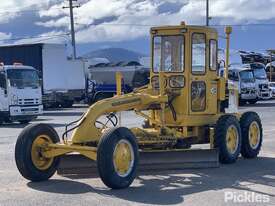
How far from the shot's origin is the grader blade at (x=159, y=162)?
1108cm

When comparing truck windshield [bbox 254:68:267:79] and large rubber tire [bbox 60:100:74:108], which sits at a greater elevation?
truck windshield [bbox 254:68:267:79]

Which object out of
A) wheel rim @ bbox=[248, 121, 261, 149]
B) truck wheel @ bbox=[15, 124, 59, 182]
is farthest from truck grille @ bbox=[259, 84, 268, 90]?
truck wheel @ bbox=[15, 124, 59, 182]

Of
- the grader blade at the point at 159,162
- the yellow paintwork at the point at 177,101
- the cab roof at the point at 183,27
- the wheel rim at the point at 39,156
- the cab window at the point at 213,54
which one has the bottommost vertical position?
the grader blade at the point at 159,162

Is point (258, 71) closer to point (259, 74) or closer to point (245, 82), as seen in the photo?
point (259, 74)

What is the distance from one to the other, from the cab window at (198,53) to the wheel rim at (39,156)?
11.4ft

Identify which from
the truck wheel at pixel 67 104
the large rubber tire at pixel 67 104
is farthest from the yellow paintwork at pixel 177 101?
the truck wheel at pixel 67 104

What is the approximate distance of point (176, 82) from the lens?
1244 cm

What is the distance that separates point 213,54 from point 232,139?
5.86 feet

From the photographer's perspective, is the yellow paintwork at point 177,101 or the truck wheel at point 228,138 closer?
the yellow paintwork at point 177,101

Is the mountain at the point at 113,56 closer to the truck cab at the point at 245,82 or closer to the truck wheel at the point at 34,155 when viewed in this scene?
the truck cab at the point at 245,82

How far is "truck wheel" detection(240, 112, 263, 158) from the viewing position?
13.3 m

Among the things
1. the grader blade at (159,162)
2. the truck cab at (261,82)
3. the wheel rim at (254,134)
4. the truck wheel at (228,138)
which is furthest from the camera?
the truck cab at (261,82)

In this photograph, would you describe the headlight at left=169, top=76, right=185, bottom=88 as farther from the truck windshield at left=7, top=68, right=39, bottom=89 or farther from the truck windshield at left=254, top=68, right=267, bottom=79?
the truck windshield at left=254, top=68, right=267, bottom=79

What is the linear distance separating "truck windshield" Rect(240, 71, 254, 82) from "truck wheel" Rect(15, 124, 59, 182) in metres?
27.3
